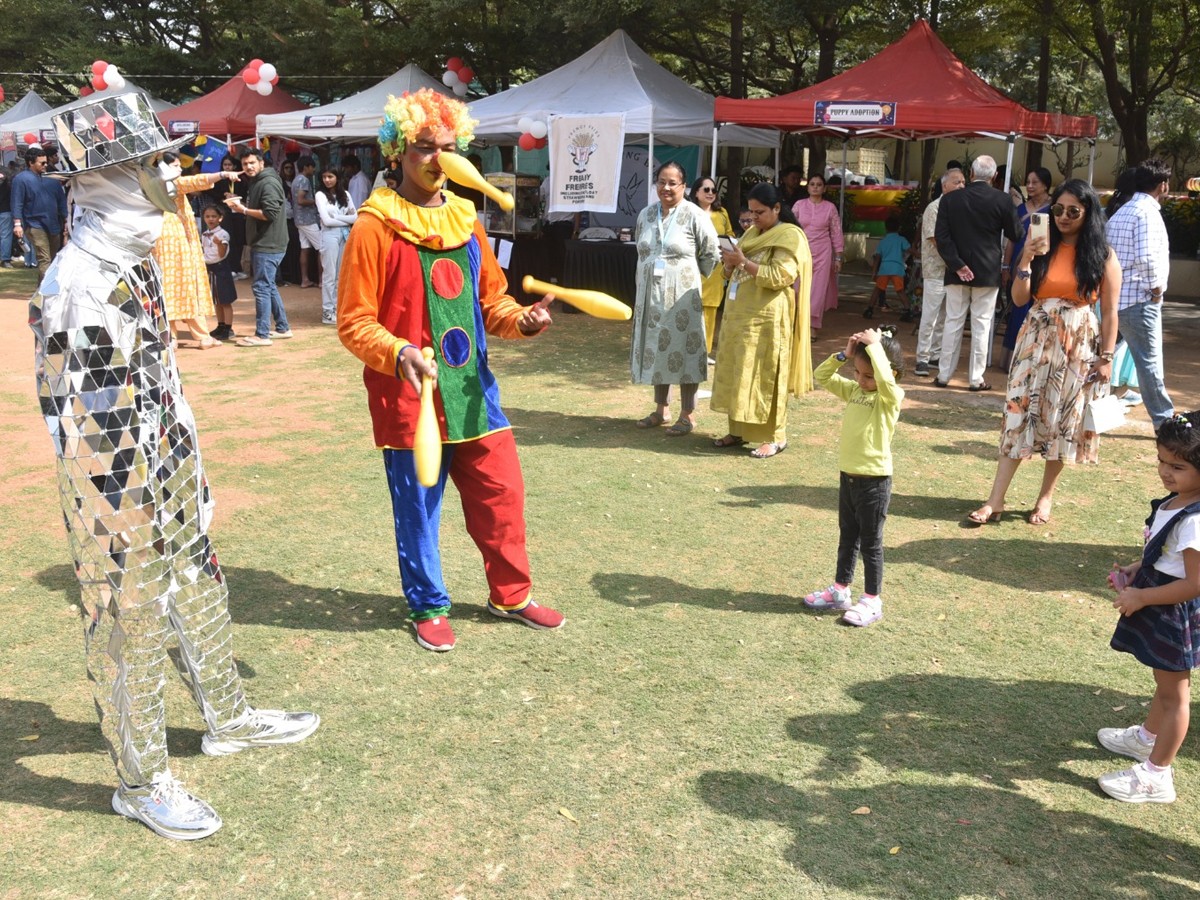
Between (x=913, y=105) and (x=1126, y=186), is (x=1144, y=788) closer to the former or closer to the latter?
(x=1126, y=186)

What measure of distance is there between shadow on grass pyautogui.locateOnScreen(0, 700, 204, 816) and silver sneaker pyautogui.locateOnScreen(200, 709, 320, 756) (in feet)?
0.34

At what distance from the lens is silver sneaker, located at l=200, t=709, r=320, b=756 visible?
3.54m

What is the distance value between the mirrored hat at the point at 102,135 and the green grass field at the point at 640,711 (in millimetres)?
1915

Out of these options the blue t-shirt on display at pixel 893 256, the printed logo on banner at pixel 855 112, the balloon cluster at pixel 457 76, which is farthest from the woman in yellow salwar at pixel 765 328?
the balloon cluster at pixel 457 76

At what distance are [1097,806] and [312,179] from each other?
44.4 feet

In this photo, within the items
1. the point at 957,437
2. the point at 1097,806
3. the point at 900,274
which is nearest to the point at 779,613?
the point at 1097,806

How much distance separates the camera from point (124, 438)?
9.78 feet

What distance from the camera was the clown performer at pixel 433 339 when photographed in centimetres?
401

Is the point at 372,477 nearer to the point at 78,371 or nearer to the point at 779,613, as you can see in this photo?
the point at 779,613

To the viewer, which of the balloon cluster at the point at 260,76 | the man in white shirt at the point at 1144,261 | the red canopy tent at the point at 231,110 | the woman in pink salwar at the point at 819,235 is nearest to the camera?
the man in white shirt at the point at 1144,261

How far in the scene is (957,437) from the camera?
25.4 feet

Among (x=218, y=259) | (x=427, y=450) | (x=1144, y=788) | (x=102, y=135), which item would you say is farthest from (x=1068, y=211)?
(x=218, y=259)

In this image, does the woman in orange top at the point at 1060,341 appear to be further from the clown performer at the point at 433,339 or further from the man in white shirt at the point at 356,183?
the man in white shirt at the point at 356,183

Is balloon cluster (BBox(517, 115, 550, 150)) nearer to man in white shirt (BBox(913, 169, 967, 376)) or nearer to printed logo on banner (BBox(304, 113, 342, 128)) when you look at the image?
printed logo on banner (BBox(304, 113, 342, 128))
